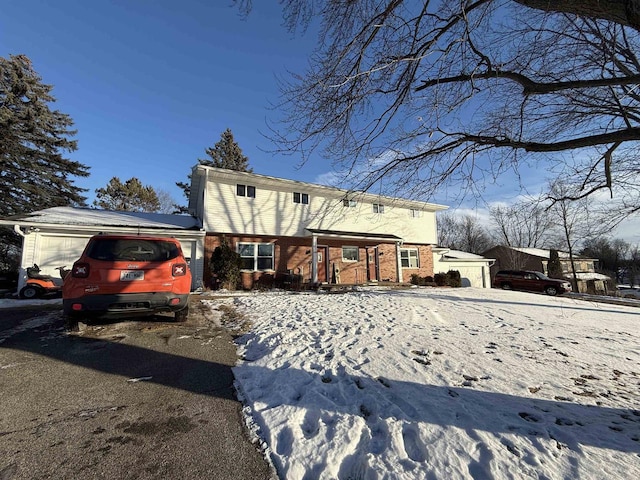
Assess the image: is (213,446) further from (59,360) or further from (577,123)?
(577,123)

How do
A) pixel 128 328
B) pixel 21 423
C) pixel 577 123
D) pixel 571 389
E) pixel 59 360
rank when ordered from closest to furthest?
pixel 21 423 → pixel 571 389 → pixel 59 360 → pixel 128 328 → pixel 577 123

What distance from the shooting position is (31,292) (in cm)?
1017

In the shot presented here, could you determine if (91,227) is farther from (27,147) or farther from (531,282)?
(531,282)

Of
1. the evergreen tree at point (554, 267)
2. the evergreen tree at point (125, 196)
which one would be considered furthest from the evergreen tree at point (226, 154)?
the evergreen tree at point (554, 267)

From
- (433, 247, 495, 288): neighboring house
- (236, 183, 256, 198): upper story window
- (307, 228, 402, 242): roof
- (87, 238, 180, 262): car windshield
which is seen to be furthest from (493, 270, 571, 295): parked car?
(87, 238, 180, 262): car windshield

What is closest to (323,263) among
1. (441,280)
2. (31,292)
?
(441,280)

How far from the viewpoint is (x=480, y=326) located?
6.02 metres

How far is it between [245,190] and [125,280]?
1134 centimetres

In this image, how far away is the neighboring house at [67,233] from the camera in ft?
37.1

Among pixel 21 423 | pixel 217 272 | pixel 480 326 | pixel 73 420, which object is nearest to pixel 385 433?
pixel 73 420

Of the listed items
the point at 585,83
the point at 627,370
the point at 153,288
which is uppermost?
the point at 585,83

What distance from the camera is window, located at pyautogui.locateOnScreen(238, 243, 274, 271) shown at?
15125 millimetres

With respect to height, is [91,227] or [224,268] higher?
[91,227]

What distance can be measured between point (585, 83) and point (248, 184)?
13728 mm
